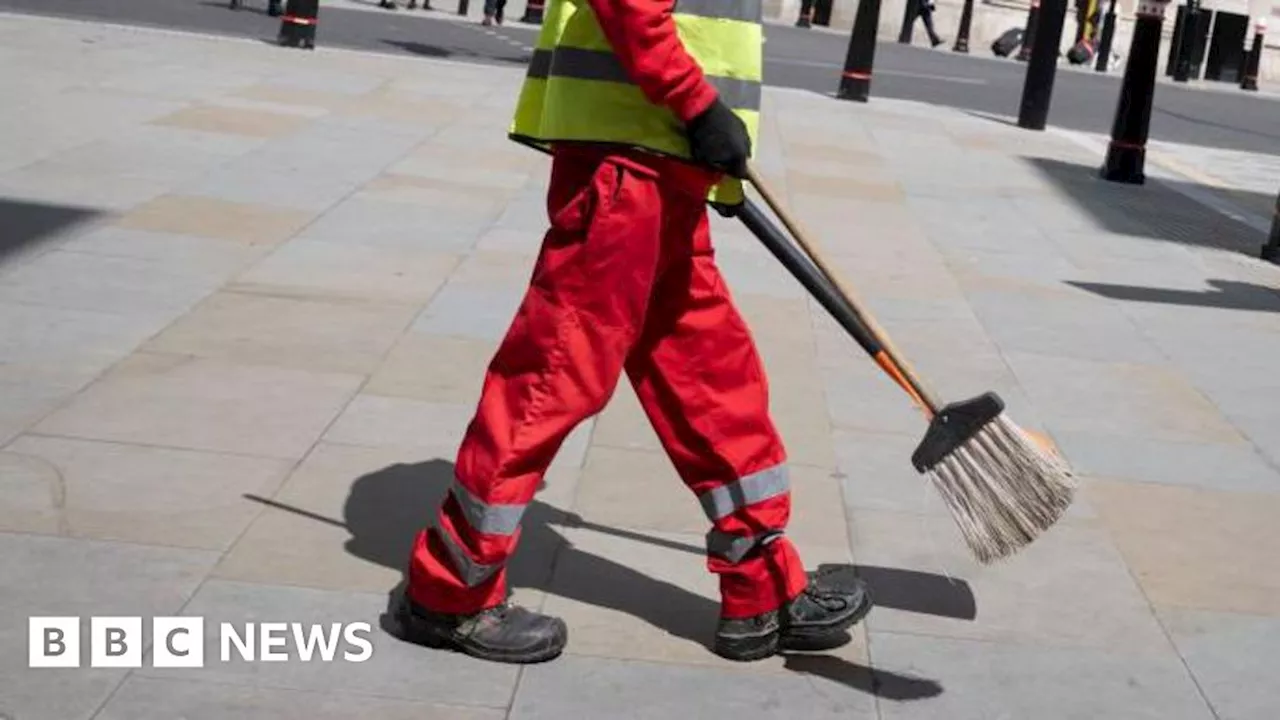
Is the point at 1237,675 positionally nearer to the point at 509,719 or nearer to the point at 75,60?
the point at 509,719

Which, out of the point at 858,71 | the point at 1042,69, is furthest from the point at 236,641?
the point at 858,71

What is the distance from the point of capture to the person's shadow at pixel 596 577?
16.7 ft

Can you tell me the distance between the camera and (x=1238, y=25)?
1496 inches

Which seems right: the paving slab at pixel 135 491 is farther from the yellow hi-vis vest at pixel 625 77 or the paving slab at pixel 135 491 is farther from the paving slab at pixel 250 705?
the yellow hi-vis vest at pixel 625 77

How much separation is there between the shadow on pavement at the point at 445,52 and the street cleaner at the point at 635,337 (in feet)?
49.5

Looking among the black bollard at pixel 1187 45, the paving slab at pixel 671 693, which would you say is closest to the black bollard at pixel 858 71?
the paving slab at pixel 671 693

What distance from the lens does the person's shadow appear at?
16.7ft

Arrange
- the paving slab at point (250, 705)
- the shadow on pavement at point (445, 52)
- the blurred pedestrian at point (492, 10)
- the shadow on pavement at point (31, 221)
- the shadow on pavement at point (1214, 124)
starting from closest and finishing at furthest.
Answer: the paving slab at point (250, 705) → the shadow on pavement at point (31, 221) → the shadow on pavement at point (445, 52) → the shadow on pavement at point (1214, 124) → the blurred pedestrian at point (492, 10)

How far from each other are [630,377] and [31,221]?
4851 mm

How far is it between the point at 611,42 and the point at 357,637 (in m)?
1.34

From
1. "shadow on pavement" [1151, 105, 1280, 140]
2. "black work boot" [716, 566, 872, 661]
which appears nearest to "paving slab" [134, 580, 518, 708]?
"black work boot" [716, 566, 872, 661]

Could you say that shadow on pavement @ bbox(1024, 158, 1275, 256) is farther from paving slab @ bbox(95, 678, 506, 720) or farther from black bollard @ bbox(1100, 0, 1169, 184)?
paving slab @ bbox(95, 678, 506, 720)

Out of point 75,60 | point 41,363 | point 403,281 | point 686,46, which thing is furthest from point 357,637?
point 75,60

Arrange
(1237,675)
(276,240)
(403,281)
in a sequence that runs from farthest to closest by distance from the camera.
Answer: (276,240), (403,281), (1237,675)
